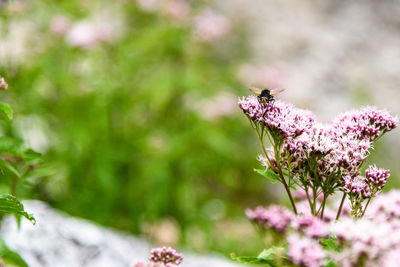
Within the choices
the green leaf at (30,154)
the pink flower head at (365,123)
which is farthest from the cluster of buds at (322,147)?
the green leaf at (30,154)

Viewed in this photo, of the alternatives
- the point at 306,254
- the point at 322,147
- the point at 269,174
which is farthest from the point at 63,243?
the point at 306,254

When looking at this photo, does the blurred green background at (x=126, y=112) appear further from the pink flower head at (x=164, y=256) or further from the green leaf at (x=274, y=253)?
the green leaf at (x=274, y=253)

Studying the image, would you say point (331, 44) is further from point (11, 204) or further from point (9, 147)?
point (11, 204)

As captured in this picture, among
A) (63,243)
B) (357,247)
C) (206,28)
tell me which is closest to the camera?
(357,247)

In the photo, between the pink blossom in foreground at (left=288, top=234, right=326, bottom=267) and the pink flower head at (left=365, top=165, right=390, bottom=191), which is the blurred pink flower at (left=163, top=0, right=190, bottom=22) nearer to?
the pink flower head at (left=365, top=165, right=390, bottom=191)

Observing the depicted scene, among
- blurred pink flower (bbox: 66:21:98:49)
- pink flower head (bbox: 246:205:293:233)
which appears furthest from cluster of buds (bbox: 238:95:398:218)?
blurred pink flower (bbox: 66:21:98:49)

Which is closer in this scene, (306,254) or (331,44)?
(306,254)
